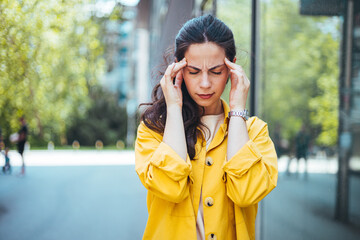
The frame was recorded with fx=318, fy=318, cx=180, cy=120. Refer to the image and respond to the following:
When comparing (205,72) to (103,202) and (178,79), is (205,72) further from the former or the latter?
(103,202)

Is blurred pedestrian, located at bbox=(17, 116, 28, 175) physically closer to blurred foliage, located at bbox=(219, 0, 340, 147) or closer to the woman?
the woman

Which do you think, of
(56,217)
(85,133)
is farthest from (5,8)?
(56,217)

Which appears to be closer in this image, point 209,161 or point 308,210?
point 209,161

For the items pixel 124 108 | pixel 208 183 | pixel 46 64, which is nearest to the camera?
pixel 208 183

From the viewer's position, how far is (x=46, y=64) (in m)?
3.09

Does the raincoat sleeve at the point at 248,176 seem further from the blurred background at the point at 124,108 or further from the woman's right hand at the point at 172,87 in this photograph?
the blurred background at the point at 124,108

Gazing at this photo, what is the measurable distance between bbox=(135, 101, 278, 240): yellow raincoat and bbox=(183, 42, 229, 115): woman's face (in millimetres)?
181

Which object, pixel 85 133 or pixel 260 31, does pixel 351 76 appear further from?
pixel 85 133

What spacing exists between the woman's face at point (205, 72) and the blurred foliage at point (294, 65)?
6.36ft

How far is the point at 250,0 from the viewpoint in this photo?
3.76 metres

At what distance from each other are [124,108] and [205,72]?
235cm

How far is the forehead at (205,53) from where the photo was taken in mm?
1451

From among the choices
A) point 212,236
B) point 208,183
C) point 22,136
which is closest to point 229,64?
point 208,183

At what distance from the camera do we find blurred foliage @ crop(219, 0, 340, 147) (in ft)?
10.4
